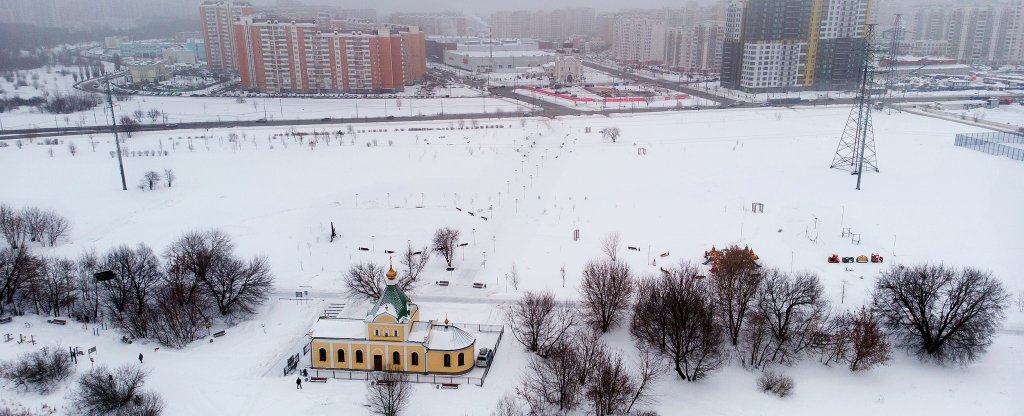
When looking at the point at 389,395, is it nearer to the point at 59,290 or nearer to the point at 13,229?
the point at 59,290

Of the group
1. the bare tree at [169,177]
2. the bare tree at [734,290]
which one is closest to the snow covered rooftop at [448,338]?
the bare tree at [734,290]

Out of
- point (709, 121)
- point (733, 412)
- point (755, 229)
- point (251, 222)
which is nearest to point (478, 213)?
point (251, 222)

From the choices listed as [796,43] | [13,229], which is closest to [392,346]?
[13,229]

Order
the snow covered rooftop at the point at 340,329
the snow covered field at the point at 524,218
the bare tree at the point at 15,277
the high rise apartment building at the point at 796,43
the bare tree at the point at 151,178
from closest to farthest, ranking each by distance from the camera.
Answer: the snow covered field at the point at 524,218 → the snow covered rooftop at the point at 340,329 → the bare tree at the point at 15,277 → the bare tree at the point at 151,178 → the high rise apartment building at the point at 796,43

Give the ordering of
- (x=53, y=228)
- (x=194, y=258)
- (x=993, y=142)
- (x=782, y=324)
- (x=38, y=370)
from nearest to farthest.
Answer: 1. (x=38, y=370)
2. (x=782, y=324)
3. (x=194, y=258)
4. (x=53, y=228)
5. (x=993, y=142)

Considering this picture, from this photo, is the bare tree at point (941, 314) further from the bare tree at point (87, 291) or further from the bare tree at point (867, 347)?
the bare tree at point (87, 291)

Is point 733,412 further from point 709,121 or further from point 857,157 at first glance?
point 709,121
